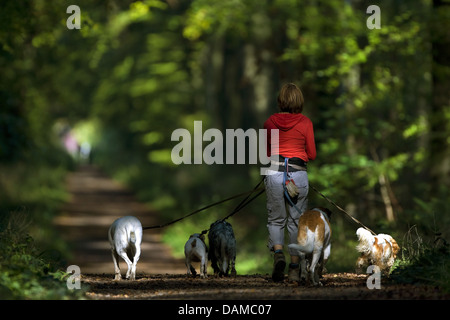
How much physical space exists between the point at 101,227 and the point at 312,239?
57.4ft

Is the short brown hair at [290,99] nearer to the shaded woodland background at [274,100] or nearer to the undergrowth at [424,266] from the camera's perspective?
the undergrowth at [424,266]

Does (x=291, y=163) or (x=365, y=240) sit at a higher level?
(x=291, y=163)

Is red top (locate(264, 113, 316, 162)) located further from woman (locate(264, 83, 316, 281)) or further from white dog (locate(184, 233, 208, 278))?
white dog (locate(184, 233, 208, 278))

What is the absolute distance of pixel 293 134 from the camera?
31.4 feet

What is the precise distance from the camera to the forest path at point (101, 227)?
17.7 meters

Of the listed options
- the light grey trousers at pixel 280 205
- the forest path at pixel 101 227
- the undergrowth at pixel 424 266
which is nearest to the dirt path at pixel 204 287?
the forest path at pixel 101 227

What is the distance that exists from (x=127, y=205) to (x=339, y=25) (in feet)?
52.8

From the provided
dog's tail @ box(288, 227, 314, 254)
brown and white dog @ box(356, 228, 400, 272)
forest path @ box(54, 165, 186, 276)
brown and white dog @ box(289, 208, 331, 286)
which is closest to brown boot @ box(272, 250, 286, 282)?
brown and white dog @ box(289, 208, 331, 286)

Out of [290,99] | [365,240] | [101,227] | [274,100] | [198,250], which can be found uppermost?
[274,100]

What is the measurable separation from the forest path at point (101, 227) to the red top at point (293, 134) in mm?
3130

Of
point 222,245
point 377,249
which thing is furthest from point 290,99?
point 222,245

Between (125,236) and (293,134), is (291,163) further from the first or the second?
(125,236)

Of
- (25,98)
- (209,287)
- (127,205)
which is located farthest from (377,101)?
(127,205)

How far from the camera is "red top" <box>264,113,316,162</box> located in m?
9.55
